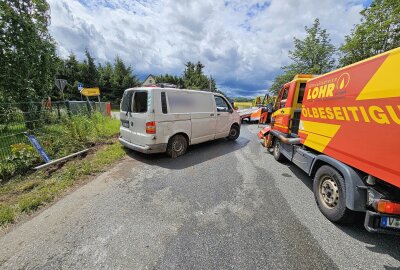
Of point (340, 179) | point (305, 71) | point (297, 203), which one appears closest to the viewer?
point (340, 179)

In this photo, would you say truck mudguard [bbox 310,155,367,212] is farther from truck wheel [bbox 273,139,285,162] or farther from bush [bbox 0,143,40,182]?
bush [bbox 0,143,40,182]

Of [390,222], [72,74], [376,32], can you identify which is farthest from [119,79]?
[390,222]

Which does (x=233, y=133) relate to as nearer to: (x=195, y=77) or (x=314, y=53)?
(x=314, y=53)

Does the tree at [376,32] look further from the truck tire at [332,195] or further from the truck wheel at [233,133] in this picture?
the truck tire at [332,195]

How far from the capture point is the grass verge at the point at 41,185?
3.18 m

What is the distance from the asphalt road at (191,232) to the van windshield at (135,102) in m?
2.03

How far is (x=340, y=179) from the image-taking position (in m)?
2.76

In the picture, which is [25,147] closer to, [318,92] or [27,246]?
[27,246]

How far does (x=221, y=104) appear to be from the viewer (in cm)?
749

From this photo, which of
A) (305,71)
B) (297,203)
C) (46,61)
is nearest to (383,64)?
(297,203)

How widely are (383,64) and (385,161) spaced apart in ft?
3.75

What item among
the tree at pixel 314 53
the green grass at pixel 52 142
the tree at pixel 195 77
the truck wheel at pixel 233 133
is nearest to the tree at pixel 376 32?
the tree at pixel 314 53

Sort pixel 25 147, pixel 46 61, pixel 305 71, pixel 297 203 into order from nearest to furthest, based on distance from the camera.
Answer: pixel 297 203 < pixel 25 147 < pixel 46 61 < pixel 305 71

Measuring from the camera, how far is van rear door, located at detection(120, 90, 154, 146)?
16.8ft
